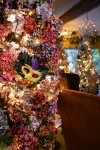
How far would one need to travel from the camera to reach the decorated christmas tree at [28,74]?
7.39ft

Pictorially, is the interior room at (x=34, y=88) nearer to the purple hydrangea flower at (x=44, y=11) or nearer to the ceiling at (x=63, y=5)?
the purple hydrangea flower at (x=44, y=11)

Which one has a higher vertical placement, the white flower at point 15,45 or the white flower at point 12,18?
the white flower at point 12,18

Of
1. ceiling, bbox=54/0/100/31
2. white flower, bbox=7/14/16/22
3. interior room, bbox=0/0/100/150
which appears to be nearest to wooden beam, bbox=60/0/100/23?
ceiling, bbox=54/0/100/31

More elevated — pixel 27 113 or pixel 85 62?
pixel 85 62

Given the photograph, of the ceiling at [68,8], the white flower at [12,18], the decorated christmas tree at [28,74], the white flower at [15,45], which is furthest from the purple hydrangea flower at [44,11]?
the ceiling at [68,8]

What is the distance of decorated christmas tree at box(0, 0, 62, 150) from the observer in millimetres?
2253

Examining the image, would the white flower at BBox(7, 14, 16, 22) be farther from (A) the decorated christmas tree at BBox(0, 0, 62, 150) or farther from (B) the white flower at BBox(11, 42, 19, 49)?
(B) the white flower at BBox(11, 42, 19, 49)

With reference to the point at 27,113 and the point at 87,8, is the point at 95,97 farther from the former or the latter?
the point at 87,8

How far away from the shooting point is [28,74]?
8.04 feet

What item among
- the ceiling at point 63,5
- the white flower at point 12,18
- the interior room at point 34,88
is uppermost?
the ceiling at point 63,5

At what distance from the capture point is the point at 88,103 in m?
2.49

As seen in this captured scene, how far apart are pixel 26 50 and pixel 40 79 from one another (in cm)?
34

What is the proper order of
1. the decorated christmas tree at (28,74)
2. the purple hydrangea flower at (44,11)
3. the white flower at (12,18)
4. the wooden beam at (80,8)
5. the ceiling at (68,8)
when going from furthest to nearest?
the ceiling at (68,8) → the wooden beam at (80,8) → the purple hydrangea flower at (44,11) → the white flower at (12,18) → the decorated christmas tree at (28,74)

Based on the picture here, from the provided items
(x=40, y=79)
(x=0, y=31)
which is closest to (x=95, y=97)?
(x=40, y=79)
